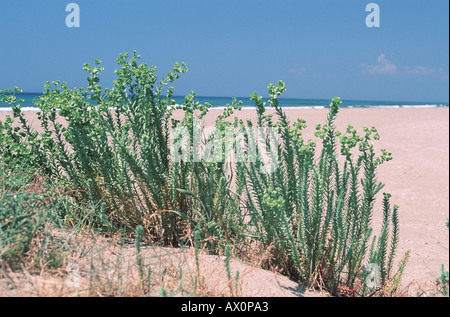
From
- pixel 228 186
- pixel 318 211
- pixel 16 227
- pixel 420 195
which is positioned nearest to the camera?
pixel 16 227

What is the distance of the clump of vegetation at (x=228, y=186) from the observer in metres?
2.40

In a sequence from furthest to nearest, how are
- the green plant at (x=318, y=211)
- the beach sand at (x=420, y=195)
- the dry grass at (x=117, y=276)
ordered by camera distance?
1. the beach sand at (x=420, y=195)
2. the green plant at (x=318, y=211)
3. the dry grass at (x=117, y=276)

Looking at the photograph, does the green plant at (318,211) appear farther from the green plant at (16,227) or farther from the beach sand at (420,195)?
the green plant at (16,227)

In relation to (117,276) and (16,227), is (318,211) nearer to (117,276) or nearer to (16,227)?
(117,276)

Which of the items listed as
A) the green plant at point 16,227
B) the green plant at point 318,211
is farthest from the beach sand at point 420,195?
the green plant at point 16,227

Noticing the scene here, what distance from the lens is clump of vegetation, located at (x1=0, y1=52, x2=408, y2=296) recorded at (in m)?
2.40

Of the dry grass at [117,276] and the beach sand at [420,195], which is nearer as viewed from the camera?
the dry grass at [117,276]

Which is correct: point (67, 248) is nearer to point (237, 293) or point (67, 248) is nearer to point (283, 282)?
point (237, 293)

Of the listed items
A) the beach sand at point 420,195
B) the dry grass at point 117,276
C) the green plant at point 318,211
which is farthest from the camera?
the beach sand at point 420,195

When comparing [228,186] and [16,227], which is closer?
[16,227]

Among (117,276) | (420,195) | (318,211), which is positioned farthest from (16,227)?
(420,195)

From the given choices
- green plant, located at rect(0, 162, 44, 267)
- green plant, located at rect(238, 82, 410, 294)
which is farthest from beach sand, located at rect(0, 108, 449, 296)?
green plant, located at rect(0, 162, 44, 267)

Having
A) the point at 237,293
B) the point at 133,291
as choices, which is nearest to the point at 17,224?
the point at 133,291

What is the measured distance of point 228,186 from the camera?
2748 mm
